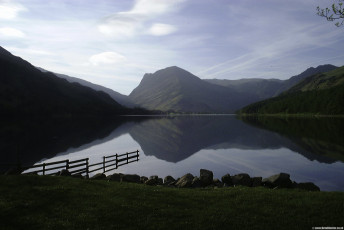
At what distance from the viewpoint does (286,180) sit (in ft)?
101

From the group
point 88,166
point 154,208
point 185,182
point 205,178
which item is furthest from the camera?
point 88,166

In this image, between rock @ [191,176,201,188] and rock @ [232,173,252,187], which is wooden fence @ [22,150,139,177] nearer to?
rock @ [191,176,201,188]

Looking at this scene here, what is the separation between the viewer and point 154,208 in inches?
750

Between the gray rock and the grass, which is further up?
the grass

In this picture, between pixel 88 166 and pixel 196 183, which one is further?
pixel 88 166

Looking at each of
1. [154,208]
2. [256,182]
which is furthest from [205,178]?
[154,208]

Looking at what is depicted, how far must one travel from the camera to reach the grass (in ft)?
53.3

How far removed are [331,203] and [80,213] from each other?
60.4 feet

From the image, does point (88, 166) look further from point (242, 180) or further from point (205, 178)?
point (242, 180)

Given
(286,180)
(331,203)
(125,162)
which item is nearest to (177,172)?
(125,162)

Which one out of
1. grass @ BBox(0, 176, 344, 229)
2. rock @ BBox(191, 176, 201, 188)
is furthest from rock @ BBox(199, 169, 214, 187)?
grass @ BBox(0, 176, 344, 229)

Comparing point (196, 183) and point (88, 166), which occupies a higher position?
point (88, 166)

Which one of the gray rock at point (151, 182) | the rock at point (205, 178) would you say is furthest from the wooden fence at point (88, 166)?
the rock at point (205, 178)

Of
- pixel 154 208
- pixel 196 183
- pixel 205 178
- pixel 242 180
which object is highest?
pixel 154 208
